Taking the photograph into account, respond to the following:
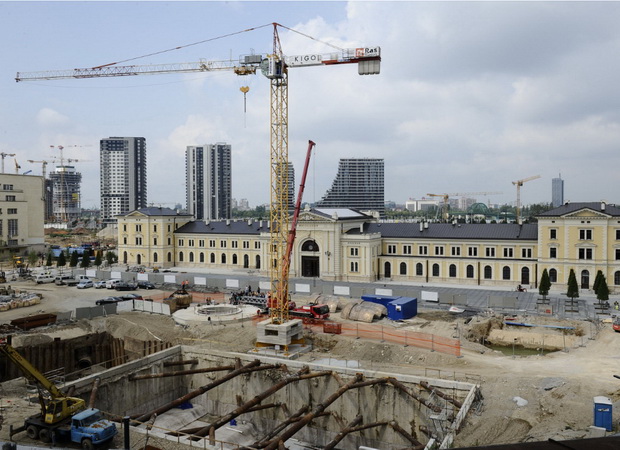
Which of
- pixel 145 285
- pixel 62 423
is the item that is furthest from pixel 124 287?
pixel 62 423

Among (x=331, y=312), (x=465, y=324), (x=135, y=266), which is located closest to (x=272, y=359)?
(x=331, y=312)

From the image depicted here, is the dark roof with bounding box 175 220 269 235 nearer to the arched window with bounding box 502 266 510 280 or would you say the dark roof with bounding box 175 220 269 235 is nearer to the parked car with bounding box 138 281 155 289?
the parked car with bounding box 138 281 155 289

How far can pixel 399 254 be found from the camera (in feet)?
236

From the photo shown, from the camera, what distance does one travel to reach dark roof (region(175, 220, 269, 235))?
3268 inches

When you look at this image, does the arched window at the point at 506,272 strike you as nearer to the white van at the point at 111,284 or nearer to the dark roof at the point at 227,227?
the dark roof at the point at 227,227

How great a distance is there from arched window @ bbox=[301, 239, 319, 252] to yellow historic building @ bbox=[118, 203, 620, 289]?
0.14 metres

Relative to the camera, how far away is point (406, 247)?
234ft

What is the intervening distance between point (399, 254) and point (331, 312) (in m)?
24.2

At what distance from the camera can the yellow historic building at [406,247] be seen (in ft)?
199

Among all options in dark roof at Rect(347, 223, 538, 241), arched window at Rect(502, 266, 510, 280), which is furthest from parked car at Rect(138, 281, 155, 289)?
arched window at Rect(502, 266, 510, 280)

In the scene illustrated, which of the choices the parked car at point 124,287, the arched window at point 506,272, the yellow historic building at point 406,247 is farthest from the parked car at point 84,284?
the arched window at point 506,272

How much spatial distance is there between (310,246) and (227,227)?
18.1m

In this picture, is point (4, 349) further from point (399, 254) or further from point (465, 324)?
point (399, 254)

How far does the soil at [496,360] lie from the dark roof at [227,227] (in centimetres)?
3546
